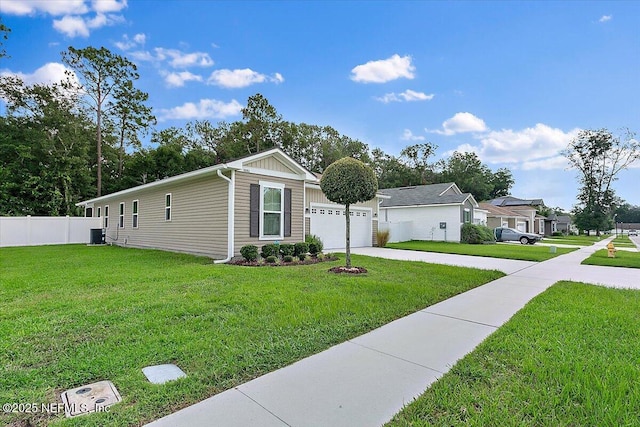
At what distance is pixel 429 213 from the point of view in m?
22.2

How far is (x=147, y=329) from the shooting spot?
3.74m

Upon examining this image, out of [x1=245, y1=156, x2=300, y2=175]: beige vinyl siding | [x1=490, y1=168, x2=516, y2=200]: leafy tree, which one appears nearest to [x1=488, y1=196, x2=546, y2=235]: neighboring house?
[x1=490, y1=168, x2=516, y2=200]: leafy tree

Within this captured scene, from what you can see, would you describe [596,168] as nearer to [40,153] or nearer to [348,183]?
[348,183]

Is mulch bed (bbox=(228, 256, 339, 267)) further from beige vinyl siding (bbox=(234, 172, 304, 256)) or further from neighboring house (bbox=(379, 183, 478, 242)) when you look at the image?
neighboring house (bbox=(379, 183, 478, 242))

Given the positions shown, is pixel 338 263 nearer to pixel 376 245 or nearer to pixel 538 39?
pixel 376 245

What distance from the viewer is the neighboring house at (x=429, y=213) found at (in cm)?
2081

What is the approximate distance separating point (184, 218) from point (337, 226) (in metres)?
6.91

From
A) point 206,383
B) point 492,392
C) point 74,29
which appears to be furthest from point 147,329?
point 74,29

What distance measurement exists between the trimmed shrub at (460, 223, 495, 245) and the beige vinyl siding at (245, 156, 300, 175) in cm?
1421

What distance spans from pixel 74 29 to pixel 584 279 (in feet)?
77.1

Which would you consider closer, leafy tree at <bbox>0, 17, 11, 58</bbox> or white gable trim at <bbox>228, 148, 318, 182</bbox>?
white gable trim at <bbox>228, 148, 318, 182</bbox>

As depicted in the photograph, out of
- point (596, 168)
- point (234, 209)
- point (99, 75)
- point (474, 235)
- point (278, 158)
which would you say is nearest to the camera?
point (234, 209)

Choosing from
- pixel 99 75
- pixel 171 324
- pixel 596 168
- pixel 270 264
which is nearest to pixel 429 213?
pixel 270 264

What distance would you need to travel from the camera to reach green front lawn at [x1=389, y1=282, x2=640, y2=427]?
85.6 inches
